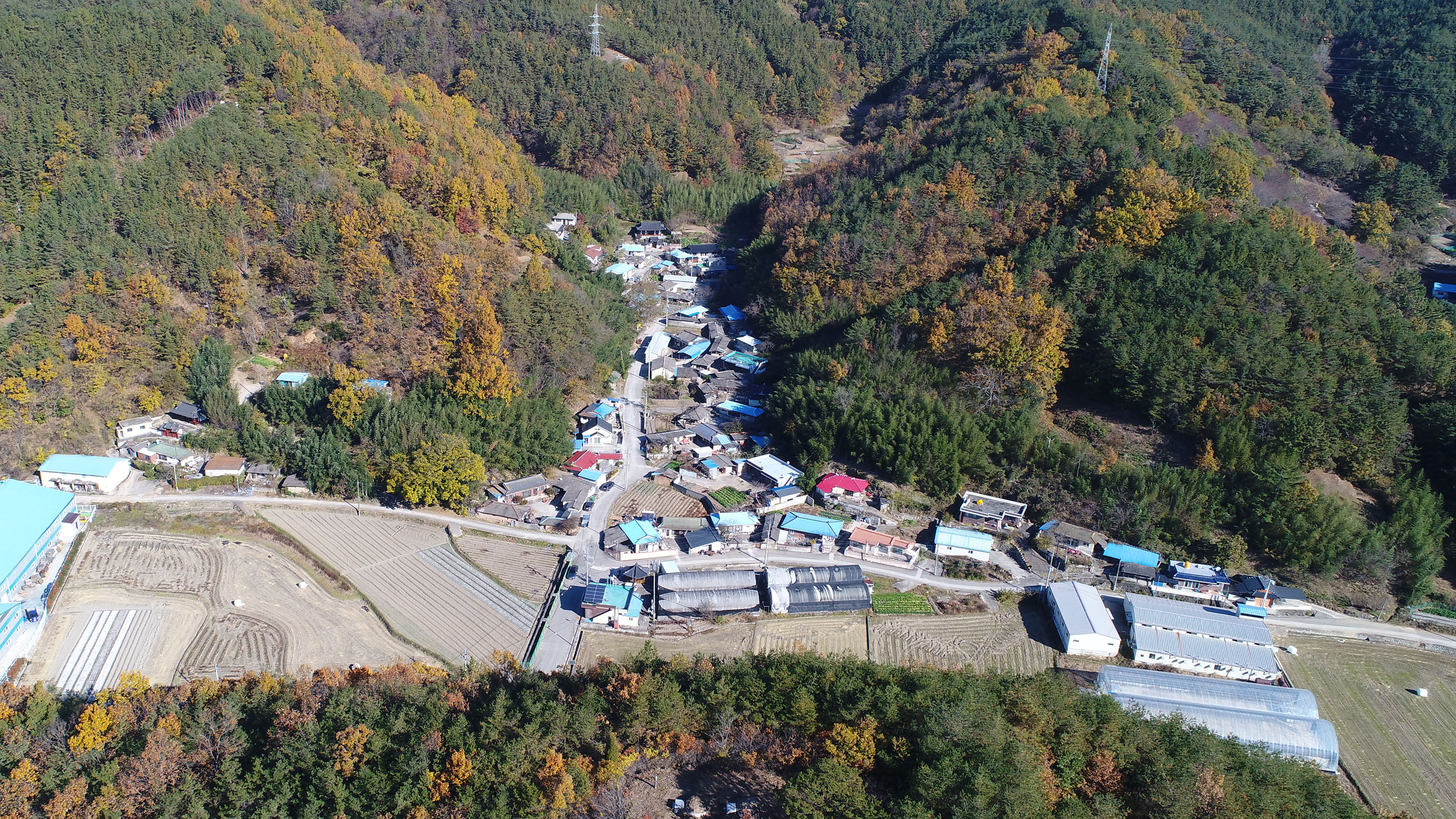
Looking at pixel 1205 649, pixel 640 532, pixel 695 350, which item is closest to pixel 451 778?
pixel 640 532

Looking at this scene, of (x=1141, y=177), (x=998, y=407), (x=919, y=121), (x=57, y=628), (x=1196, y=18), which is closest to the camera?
(x=57, y=628)

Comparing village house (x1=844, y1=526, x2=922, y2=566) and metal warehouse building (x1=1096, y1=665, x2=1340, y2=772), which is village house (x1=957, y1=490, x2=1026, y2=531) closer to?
village house (x1=844, y1=526, x2=922, y2=566)

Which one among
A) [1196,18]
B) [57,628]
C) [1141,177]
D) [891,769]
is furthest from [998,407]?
[1196,18]

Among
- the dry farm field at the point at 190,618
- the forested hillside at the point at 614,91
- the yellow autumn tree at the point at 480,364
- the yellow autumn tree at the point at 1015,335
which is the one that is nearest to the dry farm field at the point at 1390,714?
the yellow autumn tree at the point at 1015,335

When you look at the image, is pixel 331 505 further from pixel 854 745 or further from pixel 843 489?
pixel 854 745

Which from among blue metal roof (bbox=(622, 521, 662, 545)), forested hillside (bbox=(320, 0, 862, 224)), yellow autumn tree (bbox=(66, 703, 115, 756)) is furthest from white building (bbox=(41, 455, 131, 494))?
forested hillside (bbox=(320, 0, 862, 224))

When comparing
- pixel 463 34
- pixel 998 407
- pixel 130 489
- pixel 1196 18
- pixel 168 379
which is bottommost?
pixel 130 489

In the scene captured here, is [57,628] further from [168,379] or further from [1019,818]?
[1019,818]
